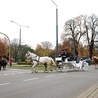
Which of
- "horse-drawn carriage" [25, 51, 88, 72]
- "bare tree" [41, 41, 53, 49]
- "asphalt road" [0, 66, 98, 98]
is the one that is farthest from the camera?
"bare tree" [41, 41, 53, 49]

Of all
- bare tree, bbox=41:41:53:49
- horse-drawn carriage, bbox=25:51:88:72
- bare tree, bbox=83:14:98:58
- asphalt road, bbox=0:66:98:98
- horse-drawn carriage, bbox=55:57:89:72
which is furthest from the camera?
bare tree, bbox=41:41:53:49

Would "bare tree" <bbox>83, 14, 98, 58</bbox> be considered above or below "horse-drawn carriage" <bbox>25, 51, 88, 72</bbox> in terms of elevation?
above

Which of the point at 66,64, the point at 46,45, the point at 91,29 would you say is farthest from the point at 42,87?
the point at 46,45

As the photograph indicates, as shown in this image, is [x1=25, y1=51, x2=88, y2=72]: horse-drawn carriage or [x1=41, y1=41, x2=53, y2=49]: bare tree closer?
[x1=25, y1=51, x2=88, y2=72]: horse-drawn carriage

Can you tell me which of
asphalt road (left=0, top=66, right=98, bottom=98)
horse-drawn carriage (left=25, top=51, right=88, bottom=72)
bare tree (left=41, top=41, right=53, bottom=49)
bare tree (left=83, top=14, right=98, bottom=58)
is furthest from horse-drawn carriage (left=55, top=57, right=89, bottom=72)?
bare tree (left=41, top=41, right=53, bottom=49)

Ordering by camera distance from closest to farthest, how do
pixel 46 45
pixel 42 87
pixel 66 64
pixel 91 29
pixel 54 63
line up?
pixel 42 87, pixel 54 63, pixel 66 64, pixel 91 29, pixel 46 45

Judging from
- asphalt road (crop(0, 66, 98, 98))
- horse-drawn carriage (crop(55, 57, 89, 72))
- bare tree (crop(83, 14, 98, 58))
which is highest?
bare tree (crop(83, 14, 98, 58))

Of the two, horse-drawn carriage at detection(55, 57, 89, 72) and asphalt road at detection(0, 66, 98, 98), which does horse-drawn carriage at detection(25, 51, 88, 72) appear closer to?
horse-drawn carriage at detection(55, 57, 89, 72)

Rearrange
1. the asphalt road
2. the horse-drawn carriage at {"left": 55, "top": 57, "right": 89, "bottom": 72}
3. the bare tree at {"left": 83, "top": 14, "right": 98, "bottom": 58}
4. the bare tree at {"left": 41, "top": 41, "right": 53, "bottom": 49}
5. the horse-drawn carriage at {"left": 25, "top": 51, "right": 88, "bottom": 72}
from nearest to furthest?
the asphalt road < the horse-drawn carriage at {"left": 25, "top": 51, "right": 88, "bottom": 72} < the horse-drawn carriage at {"left": 55, "top": 57, "right": 89, "bottom": 72} < the bare tree at {"left": 83, "top": 14, "right": 98, "bottom": 58} < the bare tree at {"left": 41, "top": 41, "right": 53, "bottom": 49}

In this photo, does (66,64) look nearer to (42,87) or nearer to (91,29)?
(42,87)

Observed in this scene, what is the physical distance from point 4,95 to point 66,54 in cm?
1876

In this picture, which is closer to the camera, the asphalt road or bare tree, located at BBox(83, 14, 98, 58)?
the asphalt road

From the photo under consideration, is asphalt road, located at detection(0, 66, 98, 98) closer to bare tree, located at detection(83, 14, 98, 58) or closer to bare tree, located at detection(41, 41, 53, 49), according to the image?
bare tree, located at detection(83, 14, 98, 58)

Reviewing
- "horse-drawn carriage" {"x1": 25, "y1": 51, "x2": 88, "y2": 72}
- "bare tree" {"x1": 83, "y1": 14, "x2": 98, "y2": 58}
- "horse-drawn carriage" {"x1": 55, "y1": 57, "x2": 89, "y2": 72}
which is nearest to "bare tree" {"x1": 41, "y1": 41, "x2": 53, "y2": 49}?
"bare tree" {"x1": 83, "y1": 14, "x2": 98, "y2": 58}
